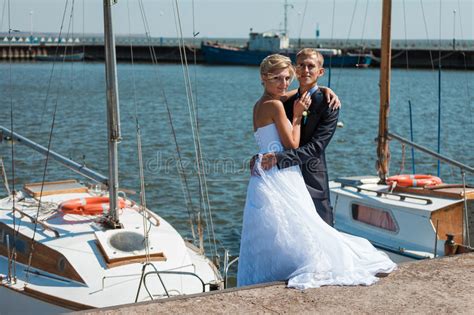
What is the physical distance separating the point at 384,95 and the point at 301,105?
30.5ft

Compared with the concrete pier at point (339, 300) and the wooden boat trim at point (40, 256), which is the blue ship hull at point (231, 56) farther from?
the concrete pier at point (339, 300)

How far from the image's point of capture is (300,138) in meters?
5.49

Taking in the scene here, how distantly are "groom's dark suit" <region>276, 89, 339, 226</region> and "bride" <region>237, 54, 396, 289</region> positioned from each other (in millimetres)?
76

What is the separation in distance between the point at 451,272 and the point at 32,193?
7.70 meters

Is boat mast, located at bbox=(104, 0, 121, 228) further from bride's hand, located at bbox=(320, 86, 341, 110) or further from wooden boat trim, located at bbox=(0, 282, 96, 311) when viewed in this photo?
bride's hand, located at bbox=(320, 86, 341, 110)

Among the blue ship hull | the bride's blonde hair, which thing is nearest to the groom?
the bride's blonde hair

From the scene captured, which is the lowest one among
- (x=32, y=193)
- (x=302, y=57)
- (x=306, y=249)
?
(x=32, y=193)

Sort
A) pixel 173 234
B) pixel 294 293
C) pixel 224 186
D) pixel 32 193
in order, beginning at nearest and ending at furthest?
pixel 294 293 < pixel 173 234 < pixel 32 193 < pixel 224 186

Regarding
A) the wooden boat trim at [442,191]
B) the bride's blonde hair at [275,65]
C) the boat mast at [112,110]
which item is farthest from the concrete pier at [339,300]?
the wooden boat trim at [442,191]

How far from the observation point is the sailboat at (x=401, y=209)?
466 inches

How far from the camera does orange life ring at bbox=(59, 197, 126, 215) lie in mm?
10344

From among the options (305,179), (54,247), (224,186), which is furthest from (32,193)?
(224,186)

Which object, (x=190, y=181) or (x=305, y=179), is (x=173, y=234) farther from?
(x=190, y=181)

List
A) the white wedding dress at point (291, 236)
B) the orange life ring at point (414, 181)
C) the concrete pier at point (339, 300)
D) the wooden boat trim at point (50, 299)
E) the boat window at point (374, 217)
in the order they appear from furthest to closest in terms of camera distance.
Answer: the orange life ring at point (414, 181)
the boat window at point (374, 217)
the wooden boat trim at point (50, 299)
the white wedding dress at point (291, 236)
the concrete pier at point (339, 300)
